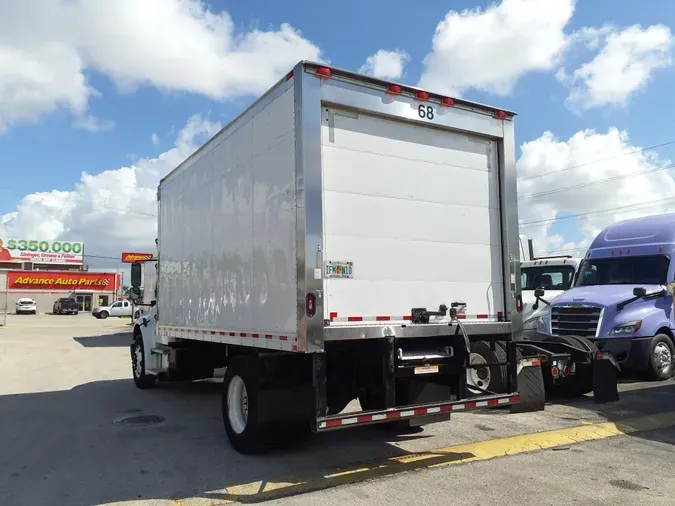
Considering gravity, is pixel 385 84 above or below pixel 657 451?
above

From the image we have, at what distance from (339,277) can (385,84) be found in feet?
6.71

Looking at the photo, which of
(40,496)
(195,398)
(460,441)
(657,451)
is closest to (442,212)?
(460,441)

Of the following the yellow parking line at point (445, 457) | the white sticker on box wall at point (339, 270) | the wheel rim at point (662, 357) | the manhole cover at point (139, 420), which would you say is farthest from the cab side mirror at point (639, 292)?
the manhole cover at point (139, 420)

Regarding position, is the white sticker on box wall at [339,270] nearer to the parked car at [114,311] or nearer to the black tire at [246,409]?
the black tire at [246,409]

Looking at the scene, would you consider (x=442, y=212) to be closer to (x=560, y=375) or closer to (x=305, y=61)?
(x=305, y=61)

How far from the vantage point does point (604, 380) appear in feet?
24.0

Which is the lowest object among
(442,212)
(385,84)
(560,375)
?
(560,375)

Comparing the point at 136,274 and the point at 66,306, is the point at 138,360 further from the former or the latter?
the point at 66,306

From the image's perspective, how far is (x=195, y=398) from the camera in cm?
1004

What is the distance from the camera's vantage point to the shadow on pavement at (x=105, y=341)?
22.7 metres

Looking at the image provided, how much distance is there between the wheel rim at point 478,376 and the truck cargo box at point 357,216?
0.34m

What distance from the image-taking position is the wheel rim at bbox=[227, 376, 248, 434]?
20.5 ft

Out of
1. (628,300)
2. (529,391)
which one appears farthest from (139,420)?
(628,300)

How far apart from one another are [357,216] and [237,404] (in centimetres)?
267
